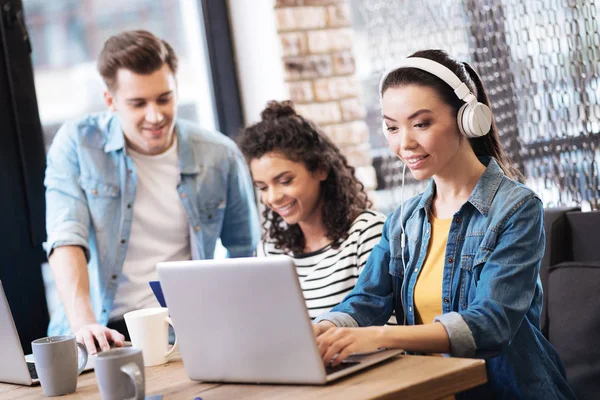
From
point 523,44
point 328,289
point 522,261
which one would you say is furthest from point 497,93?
point 522,261

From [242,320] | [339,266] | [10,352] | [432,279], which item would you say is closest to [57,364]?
[10,352]

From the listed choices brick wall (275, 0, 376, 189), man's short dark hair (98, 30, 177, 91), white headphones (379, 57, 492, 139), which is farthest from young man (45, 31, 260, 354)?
white headphones (379, 57, 492, 139)

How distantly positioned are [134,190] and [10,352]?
104 centimetres

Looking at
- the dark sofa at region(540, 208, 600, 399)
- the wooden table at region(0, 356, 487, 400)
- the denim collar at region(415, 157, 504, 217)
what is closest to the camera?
the wooden table at region(0, 356, 487, 400)

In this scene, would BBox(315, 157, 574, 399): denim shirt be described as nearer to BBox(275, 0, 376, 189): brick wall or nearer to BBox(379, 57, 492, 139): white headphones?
BBox(379, 57, 492, 139): white headphones

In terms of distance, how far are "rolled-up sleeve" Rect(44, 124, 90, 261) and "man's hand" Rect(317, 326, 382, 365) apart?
1.26 meters

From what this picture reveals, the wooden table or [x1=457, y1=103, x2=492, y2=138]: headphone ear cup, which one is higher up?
[x1=457, y1=103, x2=492, y2=138]: headphone ear cup

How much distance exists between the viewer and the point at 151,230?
273 cm

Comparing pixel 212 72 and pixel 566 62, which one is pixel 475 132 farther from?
Result: pixel 212 72

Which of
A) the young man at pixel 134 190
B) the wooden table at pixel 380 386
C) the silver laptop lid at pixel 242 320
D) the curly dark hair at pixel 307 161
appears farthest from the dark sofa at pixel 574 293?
the young man at pixel 134 190

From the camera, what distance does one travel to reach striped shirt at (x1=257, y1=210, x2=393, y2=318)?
2246 millimetres

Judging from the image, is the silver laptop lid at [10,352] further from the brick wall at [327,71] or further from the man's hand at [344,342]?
the brick wall at [327,71]

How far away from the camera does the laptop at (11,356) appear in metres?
1.66

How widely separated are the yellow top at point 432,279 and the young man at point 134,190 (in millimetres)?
1062
